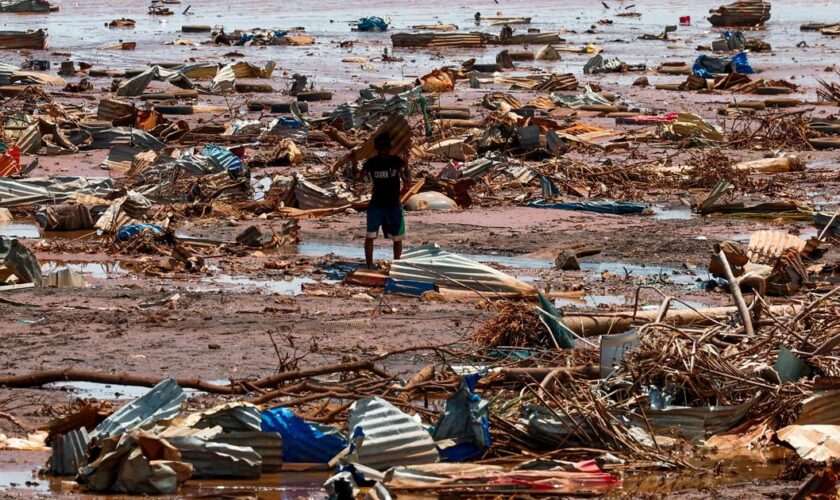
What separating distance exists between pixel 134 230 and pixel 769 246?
5841 mm

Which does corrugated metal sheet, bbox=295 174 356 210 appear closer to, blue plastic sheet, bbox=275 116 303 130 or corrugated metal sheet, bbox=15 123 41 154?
corrugated metal sheet, bbox=15 123 41 154

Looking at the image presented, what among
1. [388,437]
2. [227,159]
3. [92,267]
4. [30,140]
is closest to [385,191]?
[92,267]

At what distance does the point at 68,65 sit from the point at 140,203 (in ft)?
63.2

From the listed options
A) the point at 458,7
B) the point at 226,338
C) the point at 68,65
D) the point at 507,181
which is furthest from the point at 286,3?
the point at 226,338

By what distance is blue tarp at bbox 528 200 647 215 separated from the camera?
1552cm

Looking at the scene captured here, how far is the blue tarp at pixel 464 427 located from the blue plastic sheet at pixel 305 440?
49 centimetres

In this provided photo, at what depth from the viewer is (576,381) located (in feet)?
24.1

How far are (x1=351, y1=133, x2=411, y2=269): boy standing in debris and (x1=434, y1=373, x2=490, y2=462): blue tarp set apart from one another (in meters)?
4.94

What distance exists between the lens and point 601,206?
15.6 metres

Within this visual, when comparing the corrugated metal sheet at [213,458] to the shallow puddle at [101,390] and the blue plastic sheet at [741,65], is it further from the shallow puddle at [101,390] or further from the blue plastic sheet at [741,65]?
the blue plastic sheet at [741,65]

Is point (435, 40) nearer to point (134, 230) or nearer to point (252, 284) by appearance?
point (134, 230)

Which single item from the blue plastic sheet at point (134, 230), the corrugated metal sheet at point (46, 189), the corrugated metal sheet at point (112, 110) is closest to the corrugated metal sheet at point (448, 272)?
the blue plastic sheet at point (134, 230)

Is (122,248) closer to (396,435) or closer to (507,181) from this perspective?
(507,181)

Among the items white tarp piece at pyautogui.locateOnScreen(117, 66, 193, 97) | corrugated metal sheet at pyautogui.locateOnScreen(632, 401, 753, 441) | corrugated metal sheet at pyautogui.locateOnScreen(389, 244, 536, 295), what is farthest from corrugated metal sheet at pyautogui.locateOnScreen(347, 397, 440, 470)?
white tarp piece at pyautogui.locateOnScreen(117, 66, 193, 97)
